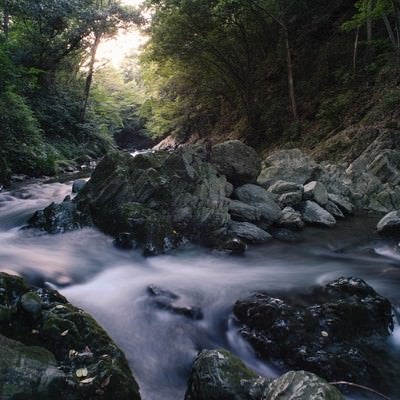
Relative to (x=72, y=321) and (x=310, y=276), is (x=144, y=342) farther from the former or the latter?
(x=310, y=276)

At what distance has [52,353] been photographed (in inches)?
110

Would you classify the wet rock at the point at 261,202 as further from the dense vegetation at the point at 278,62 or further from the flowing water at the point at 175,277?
the dense vegetation at the point at 278,62

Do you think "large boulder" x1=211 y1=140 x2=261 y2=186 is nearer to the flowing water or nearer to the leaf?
the flowing water

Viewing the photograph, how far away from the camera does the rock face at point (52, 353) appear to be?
96.3 inches

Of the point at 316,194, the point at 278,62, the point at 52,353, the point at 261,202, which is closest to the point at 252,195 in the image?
the point at 261,202

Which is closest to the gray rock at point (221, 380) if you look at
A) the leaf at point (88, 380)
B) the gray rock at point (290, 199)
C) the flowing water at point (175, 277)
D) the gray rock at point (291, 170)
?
the flowing water at point (175, 277)

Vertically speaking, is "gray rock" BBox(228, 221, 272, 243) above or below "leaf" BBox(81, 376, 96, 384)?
above

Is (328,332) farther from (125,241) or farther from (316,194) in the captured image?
(316,194)

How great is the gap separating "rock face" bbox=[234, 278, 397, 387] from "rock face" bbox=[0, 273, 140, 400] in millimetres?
1462

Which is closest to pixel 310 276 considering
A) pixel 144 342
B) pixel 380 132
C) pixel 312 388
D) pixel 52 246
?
pixel 144 342

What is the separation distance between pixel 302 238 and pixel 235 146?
10.4 feet

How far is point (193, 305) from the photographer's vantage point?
4.55 meters

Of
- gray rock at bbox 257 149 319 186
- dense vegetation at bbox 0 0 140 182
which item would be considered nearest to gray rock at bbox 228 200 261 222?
gray rock at bbox 257 149 319 186

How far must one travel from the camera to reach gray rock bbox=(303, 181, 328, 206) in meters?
8.95
